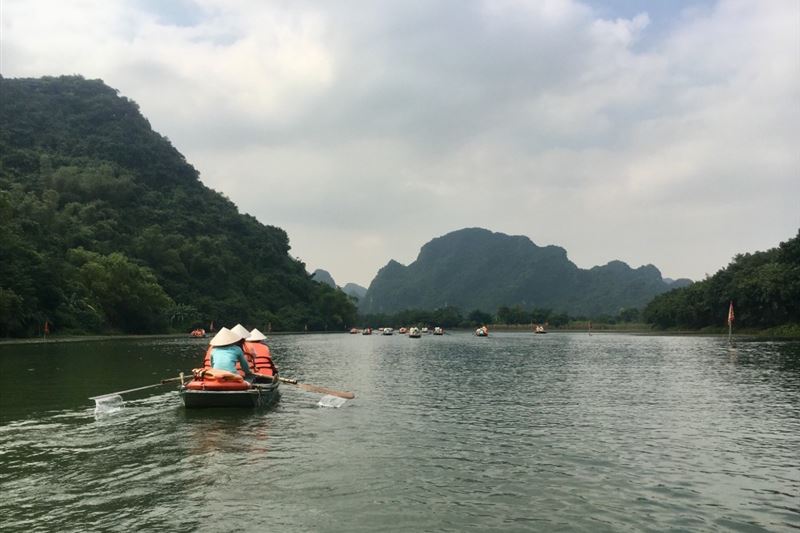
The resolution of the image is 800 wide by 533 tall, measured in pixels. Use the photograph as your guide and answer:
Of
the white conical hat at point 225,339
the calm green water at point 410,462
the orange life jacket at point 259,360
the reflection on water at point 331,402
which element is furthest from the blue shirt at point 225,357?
the reflection on water at point 331,402

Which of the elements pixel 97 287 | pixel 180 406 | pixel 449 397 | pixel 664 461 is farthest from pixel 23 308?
pixel 664 461

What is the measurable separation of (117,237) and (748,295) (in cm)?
11662

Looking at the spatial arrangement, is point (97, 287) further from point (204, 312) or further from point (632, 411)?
point (632, 411)

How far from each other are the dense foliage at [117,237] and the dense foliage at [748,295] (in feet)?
311

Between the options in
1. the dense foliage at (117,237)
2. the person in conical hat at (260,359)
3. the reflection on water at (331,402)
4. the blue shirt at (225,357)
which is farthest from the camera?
the dense foliage at (117,237)

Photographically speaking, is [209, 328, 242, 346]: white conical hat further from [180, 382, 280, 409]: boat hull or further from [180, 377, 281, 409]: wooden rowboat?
[180, 382, 280, 409]: boat hull

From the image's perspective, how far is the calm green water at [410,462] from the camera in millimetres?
9867

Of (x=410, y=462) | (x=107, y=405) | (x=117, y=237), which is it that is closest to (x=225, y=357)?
(x=107, y=405)

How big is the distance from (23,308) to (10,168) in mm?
74983

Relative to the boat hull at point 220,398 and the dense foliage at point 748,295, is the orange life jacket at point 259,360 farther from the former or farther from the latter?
the dense foliage at point 748,295

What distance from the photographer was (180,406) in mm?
21344

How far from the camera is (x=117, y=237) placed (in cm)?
11700

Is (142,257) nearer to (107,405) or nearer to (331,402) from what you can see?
(107,405)

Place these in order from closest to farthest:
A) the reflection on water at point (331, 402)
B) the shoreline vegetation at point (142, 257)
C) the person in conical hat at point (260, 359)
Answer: the reflection on water at point (331, 402) → the person in conical hat at point (260, 359) → the shoreline vegetation at point (142, 257)
